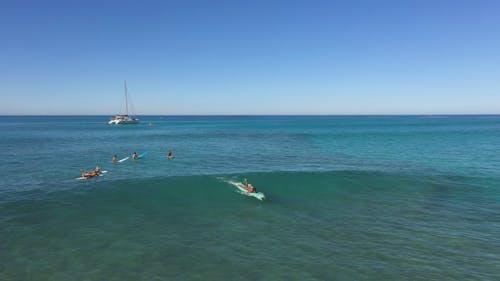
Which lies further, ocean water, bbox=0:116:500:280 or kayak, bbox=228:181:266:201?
kayak, bbox=228:181:266:201

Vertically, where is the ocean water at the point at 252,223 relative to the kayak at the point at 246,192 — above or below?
below

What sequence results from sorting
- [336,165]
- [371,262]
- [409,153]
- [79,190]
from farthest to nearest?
[409,153], [336,165], [79,190], [371,262]

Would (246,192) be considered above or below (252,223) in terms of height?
above

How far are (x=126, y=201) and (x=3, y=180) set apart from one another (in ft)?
69.9

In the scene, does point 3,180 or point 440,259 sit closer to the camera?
point 440,259

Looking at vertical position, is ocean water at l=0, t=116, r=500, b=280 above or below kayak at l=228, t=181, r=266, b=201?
below

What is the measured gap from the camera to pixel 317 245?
73.8 feet

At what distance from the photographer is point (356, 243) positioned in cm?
2278

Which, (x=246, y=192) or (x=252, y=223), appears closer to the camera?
(x=252, y=223)

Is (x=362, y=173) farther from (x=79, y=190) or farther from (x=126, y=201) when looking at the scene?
(x=79, y=190)

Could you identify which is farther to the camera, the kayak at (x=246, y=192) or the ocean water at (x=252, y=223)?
the kayak at (x=246, y=192)

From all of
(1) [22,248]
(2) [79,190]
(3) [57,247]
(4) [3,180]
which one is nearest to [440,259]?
(3) [57,247]

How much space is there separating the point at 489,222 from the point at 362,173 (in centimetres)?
1946

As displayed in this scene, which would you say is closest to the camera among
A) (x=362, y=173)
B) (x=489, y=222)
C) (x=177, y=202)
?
(x=489, y=222)
